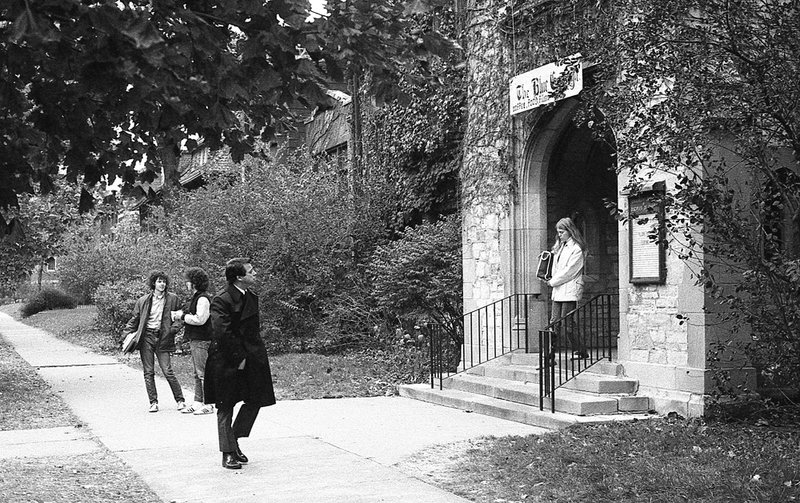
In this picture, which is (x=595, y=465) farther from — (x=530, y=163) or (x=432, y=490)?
(x=530, y=163)

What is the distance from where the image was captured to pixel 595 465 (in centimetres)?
789

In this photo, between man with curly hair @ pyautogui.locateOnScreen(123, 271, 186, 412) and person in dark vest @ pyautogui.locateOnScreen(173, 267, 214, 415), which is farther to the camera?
man with curly hair @ pyautogui.locateOnScreen(123, 271, 186, 412)

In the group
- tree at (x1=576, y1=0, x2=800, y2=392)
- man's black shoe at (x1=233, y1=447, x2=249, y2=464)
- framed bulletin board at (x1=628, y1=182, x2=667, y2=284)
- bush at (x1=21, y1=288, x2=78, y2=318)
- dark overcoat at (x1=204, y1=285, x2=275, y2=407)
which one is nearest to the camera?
tree at (x1=576, y1=0, x2=800, y2=392)

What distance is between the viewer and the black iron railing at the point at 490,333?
45.1 ft

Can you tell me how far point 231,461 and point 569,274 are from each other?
5.42 metres

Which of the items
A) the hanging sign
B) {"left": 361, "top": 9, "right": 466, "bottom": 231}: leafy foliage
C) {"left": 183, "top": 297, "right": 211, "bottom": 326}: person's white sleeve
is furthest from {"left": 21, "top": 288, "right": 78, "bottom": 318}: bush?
the hanging sign

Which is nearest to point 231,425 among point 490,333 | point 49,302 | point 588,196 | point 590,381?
point 590,381

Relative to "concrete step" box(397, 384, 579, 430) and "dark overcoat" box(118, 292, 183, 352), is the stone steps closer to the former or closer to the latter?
"concrete step" box(397, 384, 579, 430)

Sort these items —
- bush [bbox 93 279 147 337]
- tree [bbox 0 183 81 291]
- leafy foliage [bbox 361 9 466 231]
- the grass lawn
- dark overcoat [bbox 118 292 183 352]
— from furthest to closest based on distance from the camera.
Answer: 1. bush [bbox 93 279 147 337]
2. tree [bbox 0 183 81 291]
3. leafy foliage [bbox 361 9 466 231]
4. dark overcoat [bbox 118 292 183 352]
5. the grass lawn

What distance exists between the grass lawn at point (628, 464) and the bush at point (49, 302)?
126 ft

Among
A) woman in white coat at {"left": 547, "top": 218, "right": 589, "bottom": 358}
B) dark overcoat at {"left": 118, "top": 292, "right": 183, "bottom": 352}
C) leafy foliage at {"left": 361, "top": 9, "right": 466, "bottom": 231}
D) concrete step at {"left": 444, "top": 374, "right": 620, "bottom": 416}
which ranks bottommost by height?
concrete step at {"left": 444, "top": 374, "right": 620, "bottom": 416}

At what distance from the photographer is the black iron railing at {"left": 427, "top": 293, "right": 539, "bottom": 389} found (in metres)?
13.8

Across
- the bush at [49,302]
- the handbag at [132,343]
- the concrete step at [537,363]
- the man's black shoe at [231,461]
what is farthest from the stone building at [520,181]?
the bush at [49,302]

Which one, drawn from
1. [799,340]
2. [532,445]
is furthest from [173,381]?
[799,340]
